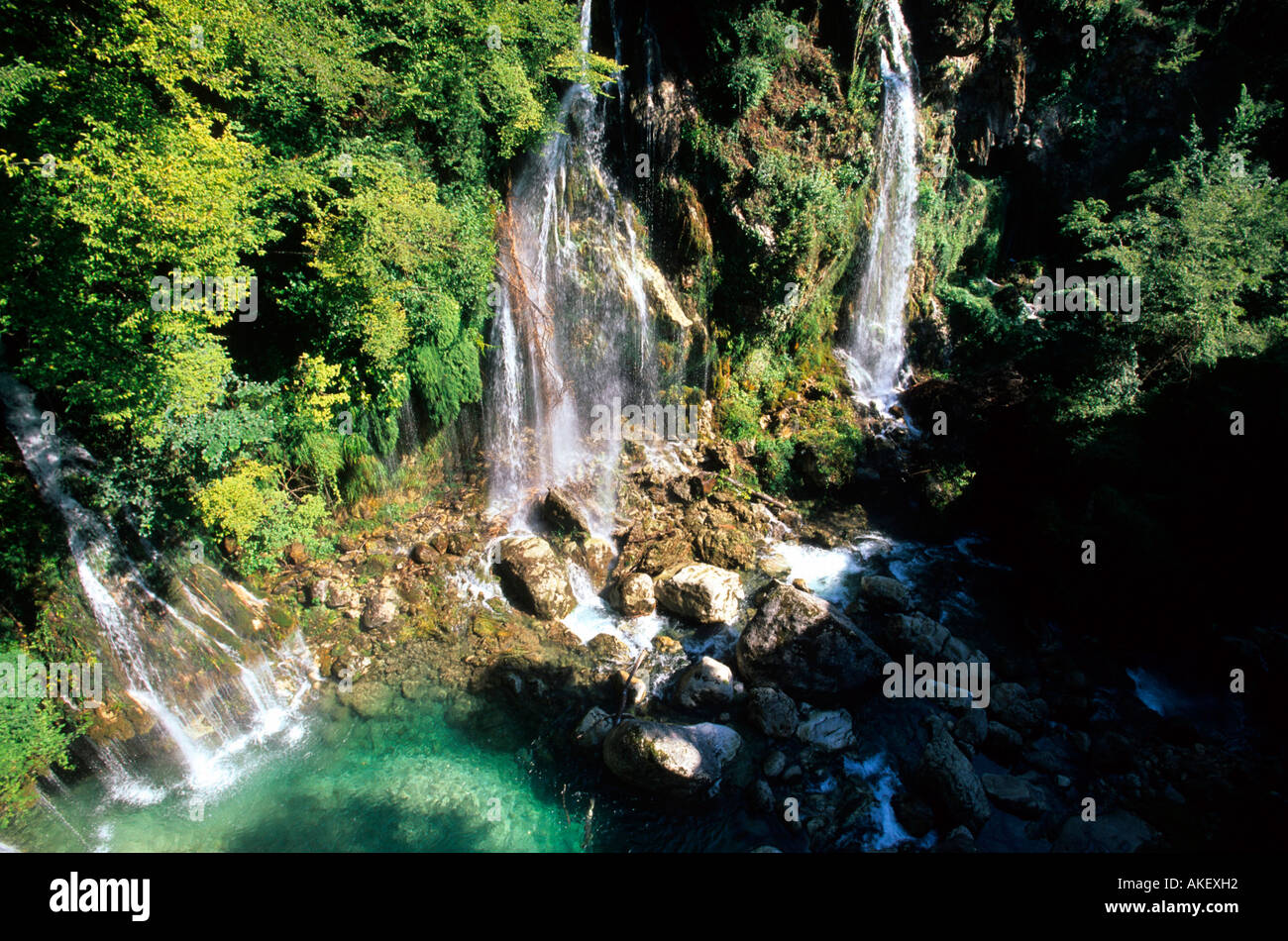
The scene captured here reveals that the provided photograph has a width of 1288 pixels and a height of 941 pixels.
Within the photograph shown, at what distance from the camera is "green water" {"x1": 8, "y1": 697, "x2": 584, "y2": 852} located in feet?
28.4

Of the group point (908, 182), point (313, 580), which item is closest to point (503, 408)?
point (313, 580)

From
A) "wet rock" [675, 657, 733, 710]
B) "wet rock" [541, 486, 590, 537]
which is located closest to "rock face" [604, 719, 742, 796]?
"wet rock" [675, 657, 733, 710]

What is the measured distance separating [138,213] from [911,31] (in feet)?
71.0

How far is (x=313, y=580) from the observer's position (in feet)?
40.9

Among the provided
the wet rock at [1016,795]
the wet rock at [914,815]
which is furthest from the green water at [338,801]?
the wet rock at [1016,795]

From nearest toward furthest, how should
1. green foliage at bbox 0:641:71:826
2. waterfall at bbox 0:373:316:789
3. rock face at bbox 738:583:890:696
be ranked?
green foliage at bbox 0:641:71:826, waterfall at bbox 0:373:316:789, rock face at bbox 738:583:890:696

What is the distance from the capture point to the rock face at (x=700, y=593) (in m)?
12.9

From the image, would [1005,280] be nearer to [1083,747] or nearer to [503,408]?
[1083,747]

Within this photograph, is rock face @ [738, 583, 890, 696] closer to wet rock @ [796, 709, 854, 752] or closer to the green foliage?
wet rock @ [796, 709, 854, 752]

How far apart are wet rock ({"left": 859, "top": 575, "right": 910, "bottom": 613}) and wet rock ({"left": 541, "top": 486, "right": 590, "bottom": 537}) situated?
699 centimetres

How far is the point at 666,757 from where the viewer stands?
31.0 ft

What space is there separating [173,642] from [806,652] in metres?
11.6

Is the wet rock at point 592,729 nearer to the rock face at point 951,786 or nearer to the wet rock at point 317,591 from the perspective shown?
the rock face at point 951,786

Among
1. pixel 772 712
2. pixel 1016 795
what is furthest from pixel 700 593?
pixel 1016 795
